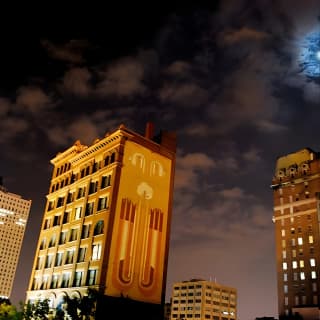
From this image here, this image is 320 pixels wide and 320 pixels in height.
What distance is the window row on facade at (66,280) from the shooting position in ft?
173

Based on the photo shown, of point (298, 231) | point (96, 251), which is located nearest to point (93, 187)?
point (96, 251)

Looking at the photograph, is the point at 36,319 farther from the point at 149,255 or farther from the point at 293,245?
the point at 293,245

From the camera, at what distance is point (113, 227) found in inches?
2122

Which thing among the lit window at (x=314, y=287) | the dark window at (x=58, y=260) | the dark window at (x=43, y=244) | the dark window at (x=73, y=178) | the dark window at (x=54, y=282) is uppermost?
the dark window at (x=73, y=178)

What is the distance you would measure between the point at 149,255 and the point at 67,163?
2222cm

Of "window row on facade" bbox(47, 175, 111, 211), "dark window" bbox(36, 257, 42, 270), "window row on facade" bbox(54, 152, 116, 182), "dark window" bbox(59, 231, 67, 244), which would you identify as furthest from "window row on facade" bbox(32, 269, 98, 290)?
"window row on facade" bbox(54, 152, 116, 182)

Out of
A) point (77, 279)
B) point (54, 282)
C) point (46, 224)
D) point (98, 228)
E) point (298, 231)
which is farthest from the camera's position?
point (298, 231)

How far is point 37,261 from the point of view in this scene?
64.9 meters

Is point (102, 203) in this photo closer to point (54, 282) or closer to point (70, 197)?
point (70, 197)

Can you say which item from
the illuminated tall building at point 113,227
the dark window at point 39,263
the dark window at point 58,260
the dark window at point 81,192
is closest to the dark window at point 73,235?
the illuminated tall building at point 113,227

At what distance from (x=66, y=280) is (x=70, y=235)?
254 inches

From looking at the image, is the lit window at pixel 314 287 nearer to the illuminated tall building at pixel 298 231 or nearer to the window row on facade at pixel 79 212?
the illuminated tall building at pixel 298 231

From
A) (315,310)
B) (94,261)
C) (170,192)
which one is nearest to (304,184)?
(315,310)

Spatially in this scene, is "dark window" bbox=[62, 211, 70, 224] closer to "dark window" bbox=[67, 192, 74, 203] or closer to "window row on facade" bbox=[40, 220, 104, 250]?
"window row on facade" bbox=[40, 220, 104, 250]
